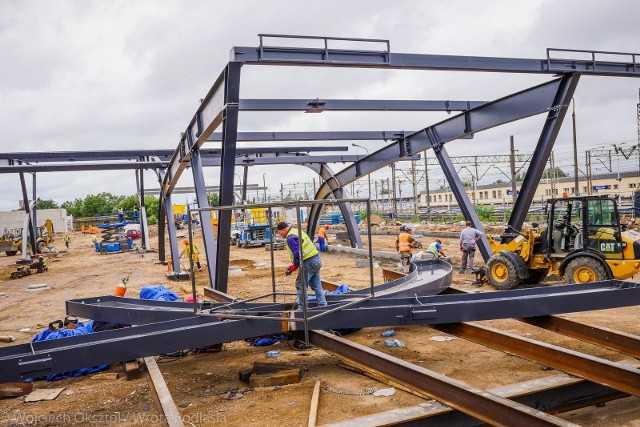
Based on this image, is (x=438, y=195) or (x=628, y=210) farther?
(x=438, y=195)

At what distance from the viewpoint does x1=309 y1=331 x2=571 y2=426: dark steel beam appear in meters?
3.69

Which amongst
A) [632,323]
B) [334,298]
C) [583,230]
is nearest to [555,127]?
[583,230]

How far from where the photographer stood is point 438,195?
295 feet

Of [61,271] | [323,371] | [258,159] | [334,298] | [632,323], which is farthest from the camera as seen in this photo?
[61,271]

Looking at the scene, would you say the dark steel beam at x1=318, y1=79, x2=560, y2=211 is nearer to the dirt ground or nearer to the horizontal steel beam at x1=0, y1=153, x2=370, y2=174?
the horizontal steel beam at x1=0, y1=153, x2=370, y2=174

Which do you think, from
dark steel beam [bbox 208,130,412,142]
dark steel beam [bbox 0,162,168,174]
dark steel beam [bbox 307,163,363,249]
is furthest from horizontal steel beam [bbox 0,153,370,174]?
dark steel beam [bbox 208,130,412,142]

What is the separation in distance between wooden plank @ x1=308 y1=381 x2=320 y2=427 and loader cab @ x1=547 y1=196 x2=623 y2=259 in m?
7.69

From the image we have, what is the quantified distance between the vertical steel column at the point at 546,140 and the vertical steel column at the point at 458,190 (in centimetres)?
126

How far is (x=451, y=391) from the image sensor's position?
4301 millimetres

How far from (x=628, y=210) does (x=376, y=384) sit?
33456 millimetres

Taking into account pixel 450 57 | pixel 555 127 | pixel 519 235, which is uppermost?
pixel 450 57

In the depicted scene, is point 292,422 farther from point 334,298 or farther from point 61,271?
point 61,271

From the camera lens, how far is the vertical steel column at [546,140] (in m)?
11.9

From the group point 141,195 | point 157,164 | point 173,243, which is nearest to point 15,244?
point 141,195
